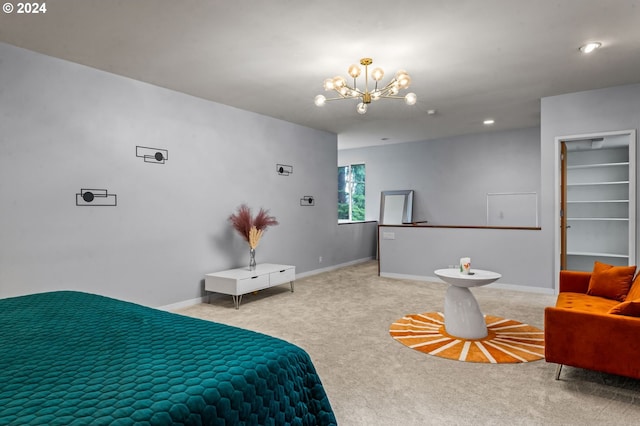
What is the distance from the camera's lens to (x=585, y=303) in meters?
3.08

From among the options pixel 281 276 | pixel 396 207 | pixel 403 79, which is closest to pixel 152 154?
pixel 281 276

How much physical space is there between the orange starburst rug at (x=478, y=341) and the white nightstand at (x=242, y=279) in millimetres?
1824

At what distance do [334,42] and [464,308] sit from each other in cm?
262

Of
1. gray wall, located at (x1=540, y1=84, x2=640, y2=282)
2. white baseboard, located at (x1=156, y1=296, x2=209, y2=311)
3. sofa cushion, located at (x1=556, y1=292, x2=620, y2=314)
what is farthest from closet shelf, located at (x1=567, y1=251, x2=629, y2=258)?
white baseboard, located at (x1=156, y1=296, x2=209, y2=311)

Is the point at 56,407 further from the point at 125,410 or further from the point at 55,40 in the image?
the point at 55,40

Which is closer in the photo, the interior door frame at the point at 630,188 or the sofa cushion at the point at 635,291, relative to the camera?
the sofa cushion at the point at 635,291

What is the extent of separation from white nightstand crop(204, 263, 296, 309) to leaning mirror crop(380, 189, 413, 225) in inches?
161

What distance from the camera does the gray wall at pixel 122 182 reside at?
132 inches

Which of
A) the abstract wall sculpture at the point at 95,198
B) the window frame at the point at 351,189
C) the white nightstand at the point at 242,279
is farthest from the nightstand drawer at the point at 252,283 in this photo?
the window frame at the point at 351,189

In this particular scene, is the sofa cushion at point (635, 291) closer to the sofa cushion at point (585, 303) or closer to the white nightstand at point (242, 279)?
the sofa cushion at point (585, 303)

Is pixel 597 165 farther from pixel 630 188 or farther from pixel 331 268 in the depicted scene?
pixel 331 268

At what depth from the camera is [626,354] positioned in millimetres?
2264

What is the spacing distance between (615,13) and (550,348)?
249 cm

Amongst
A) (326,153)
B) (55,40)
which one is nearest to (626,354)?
(55,40)
